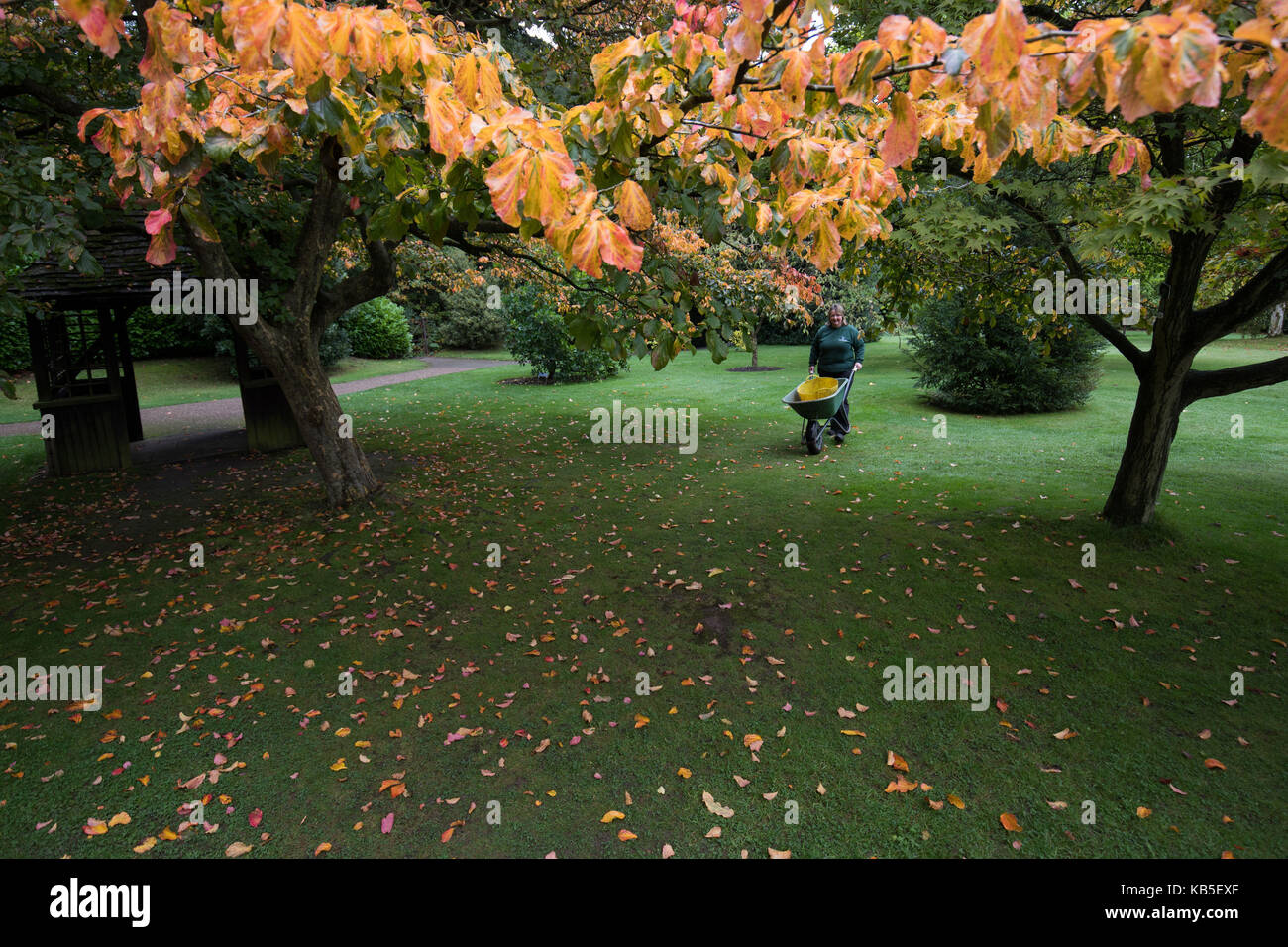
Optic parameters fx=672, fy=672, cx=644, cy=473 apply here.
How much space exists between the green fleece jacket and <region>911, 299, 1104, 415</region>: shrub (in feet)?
15.1

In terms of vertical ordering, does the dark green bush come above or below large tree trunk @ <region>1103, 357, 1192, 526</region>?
above

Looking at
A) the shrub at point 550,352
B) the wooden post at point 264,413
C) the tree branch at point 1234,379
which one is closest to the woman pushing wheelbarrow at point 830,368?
the tree branch at point 1234,379

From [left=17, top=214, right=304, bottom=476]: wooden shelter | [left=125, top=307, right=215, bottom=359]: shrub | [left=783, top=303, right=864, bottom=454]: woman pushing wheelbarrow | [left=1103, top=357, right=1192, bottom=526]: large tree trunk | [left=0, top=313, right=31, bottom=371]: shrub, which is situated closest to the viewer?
[left=1103, top=357, right=1192, bottom=526]: large tree trunk

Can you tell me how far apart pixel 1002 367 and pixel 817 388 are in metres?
6.23

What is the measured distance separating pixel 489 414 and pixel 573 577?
1088 cm

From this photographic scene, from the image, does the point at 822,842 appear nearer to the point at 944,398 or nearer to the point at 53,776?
the point at 53,776

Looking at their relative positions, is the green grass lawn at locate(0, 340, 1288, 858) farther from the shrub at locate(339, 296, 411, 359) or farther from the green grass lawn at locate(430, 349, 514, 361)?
the green grass lawn at locate(430, 349, 514, 361)

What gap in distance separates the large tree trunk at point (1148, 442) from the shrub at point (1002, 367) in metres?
7.90

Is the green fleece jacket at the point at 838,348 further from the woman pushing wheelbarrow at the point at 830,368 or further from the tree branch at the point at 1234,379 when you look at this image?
the tree branch at the point at 1234,379

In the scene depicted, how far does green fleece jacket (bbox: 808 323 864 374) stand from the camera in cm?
1125

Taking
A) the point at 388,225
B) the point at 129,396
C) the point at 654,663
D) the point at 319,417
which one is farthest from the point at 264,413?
the point at 388,225

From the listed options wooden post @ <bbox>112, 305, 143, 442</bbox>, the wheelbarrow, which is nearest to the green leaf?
the wheelbarrow

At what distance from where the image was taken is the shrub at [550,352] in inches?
825

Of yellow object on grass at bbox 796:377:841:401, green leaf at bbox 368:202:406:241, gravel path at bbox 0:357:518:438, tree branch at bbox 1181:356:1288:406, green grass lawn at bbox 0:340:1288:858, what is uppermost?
green leaf at bbox 368:202:406:241
